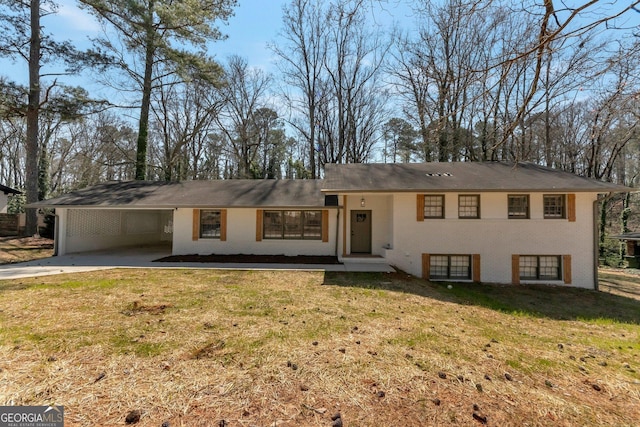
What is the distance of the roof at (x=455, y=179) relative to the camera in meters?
9.45

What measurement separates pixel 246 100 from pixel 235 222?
16292 millimetres

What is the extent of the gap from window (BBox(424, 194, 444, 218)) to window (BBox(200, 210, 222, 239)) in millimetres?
7980

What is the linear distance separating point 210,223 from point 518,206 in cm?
1148

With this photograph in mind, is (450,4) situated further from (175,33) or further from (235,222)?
(175,33)

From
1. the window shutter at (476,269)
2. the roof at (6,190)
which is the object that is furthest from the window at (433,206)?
the roof at (6,190)

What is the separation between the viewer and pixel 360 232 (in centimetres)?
1153

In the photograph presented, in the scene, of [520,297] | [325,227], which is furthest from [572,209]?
[325,227]

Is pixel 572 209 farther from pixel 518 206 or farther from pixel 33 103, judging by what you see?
pixel 33 103

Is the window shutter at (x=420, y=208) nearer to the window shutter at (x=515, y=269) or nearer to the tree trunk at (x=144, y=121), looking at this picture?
the window shutter at (x=515, y=269)

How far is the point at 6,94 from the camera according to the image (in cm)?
1327

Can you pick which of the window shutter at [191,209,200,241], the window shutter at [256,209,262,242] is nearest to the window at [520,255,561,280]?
the window shutter at [256,209,262,242]

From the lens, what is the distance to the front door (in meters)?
11.5

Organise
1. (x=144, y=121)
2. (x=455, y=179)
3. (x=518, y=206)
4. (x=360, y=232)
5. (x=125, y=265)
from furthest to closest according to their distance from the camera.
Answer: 1. (x=144, y=121)
2. (x=360, y=232)
3. (x=455, y=179)
4. (x=518, y=206)
5. (x=125, y=265)

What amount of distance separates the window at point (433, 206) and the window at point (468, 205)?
2.04ft
